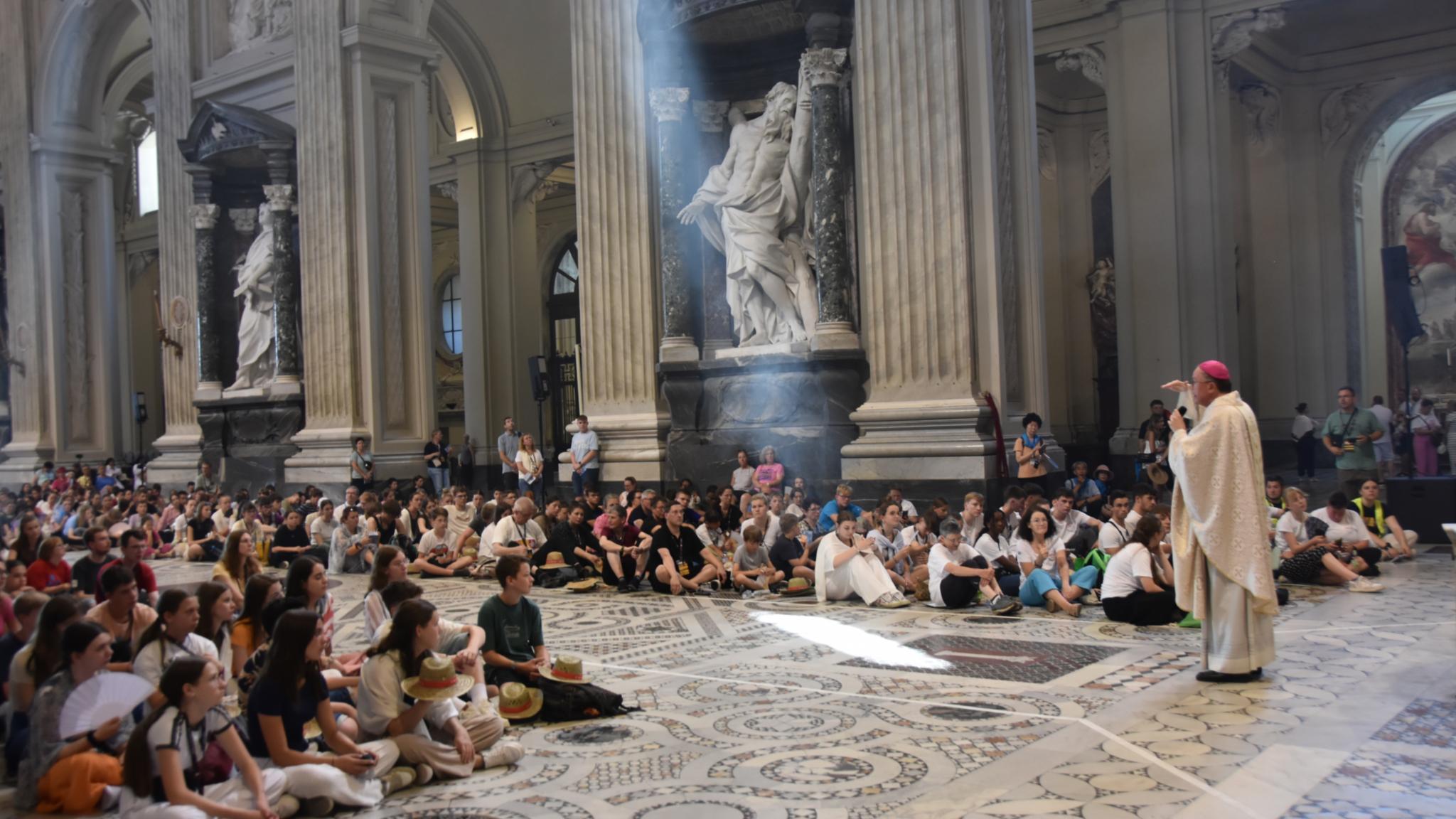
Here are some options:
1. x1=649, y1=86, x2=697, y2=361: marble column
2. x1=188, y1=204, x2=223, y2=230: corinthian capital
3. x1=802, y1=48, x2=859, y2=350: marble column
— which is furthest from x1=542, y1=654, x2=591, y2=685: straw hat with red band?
x1=188, y1=204, x2=223, y2=230: corinthian capital

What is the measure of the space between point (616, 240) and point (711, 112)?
174 centimetres

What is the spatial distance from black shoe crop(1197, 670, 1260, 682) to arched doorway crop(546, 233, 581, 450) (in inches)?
852

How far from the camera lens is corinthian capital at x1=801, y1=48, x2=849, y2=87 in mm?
12508

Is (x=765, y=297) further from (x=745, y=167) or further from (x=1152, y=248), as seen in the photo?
(x=1152, y=248)

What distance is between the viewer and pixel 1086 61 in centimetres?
1698

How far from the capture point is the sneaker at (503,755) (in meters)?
5.30

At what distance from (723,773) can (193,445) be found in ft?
59.1

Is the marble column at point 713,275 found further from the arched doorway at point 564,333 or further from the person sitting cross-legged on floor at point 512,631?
the arched doorway at point 564,333

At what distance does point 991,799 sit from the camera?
14.5 feet

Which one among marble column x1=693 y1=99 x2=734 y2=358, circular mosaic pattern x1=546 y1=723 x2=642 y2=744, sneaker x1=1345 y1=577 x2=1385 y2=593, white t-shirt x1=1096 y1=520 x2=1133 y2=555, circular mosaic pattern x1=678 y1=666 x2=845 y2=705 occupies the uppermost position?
marble column x1=693 y1=99 x2=734 y2=358

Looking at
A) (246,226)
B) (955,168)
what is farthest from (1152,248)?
(246,226)

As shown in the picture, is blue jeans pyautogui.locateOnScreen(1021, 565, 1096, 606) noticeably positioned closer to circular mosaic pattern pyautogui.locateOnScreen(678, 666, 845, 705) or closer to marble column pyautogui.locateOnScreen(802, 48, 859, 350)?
circular mosaic pattern pyautogui.locateOnScreen(678, 666, 845, 705)

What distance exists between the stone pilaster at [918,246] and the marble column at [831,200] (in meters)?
0.27

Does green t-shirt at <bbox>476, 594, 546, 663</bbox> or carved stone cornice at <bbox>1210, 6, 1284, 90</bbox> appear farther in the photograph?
carved stone cornice at <bbox>1210, 6, 1284, 90</bbox>
